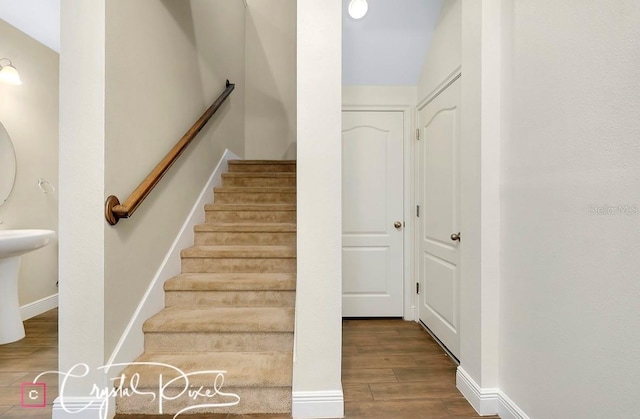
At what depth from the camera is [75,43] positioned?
1457 mm

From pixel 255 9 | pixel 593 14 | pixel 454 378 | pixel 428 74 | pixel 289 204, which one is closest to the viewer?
pixel 593 14

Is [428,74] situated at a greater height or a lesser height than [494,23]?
greater

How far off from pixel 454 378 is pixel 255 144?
3.58 metres

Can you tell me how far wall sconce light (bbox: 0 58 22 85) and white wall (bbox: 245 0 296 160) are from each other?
7.56 feet

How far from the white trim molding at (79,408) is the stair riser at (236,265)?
3.06 ft

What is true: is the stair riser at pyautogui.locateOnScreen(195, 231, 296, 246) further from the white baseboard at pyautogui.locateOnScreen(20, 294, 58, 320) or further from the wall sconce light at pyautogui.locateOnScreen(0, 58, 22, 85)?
the wall sconce light at pyautogui.locateOnScreen(0, 58, 22, 85)

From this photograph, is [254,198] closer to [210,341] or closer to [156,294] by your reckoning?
[156,294]

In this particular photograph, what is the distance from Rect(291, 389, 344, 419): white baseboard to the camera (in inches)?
59.7

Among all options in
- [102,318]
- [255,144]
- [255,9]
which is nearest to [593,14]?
[102,318]

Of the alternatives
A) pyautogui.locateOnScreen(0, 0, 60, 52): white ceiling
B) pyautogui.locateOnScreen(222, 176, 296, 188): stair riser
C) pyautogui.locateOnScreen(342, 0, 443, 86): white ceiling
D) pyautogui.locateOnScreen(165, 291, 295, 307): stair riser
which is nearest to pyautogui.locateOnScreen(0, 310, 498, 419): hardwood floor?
pyautogui.locateOnScreen(165, 291, 295, 307): stair riser

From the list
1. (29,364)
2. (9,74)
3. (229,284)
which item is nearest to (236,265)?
(229,284)

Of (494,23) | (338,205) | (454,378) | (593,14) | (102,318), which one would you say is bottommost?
(454,378)

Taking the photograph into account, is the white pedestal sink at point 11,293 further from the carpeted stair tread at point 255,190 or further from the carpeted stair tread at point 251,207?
the carpeted stair tread at point 255,190

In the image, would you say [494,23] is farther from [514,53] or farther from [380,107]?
[380,107]
